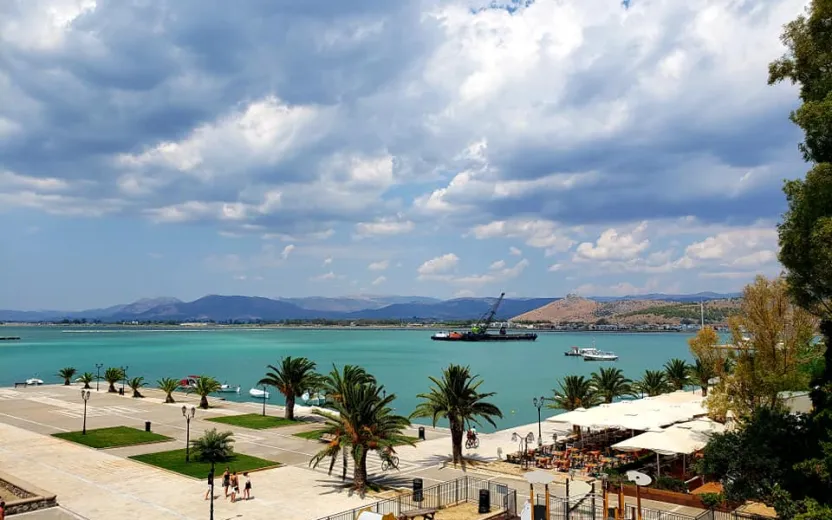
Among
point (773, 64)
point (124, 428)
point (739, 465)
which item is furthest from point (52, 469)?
point (773, 64)

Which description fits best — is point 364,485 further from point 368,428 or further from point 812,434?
point 812,434

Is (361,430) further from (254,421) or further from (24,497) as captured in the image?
(254,421)

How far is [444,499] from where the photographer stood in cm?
2598

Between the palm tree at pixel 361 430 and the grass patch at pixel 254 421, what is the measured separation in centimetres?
1889

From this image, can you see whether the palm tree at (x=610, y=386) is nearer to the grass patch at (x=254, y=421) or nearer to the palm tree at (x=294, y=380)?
the palm tree at (x=294, y=380)

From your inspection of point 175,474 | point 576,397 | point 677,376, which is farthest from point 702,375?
point 175,474

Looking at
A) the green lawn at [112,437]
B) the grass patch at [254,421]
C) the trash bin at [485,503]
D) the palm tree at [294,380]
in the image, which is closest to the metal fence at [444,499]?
the trash bin at [485,503]

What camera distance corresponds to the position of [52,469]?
3177 centimetres

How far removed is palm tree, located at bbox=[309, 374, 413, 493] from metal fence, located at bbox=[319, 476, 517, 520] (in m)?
2.62

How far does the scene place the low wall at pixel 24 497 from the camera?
24016 mm

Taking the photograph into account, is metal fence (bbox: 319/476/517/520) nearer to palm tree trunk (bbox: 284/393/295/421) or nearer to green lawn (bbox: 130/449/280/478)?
green lawn (bbox: 130/449/280/478)

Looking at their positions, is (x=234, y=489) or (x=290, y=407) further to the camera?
(x=290, y=407)

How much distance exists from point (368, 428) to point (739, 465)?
603 inches

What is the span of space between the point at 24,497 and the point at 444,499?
17.3m
